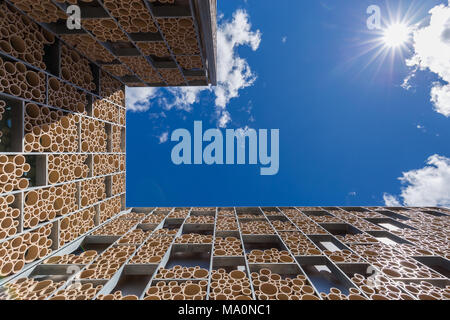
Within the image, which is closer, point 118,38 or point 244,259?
point 244,259

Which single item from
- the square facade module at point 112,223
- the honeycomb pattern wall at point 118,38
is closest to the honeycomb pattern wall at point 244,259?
the square facade module at point 112,223

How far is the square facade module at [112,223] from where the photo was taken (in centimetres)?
302

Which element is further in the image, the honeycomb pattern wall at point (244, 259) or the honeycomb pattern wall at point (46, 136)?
the honeycomb pattern wall at point (46, 136)

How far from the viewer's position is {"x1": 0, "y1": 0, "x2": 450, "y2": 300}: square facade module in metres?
3.02

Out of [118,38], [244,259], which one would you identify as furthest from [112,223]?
[118,38]

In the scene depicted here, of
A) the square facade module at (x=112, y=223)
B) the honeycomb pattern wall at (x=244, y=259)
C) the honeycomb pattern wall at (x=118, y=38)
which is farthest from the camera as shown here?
the honeycomb pattern wall at (x=118, y=38)

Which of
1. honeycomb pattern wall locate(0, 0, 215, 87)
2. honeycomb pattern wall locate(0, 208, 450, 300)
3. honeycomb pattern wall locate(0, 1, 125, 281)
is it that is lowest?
honeycomb pattern wall locate(0, 208, 450, 300)

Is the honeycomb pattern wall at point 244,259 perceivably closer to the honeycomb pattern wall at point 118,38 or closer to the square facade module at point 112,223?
the square facade module at point 112,223

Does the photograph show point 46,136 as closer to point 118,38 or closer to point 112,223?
point 118,38

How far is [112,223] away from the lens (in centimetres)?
544

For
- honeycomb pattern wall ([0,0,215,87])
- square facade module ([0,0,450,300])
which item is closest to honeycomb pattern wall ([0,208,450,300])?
square facade module ([0,0,450,300])

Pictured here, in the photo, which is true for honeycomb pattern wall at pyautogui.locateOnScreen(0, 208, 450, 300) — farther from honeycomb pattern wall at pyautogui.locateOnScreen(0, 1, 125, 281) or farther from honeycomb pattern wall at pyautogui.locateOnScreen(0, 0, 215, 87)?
honeycomb pattern wall at pyautogui.locateOnScreen(0, 0, 215, 87)

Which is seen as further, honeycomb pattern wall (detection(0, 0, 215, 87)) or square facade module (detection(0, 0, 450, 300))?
honeycomb pattern wall (detection(0, 0, 215, 87))

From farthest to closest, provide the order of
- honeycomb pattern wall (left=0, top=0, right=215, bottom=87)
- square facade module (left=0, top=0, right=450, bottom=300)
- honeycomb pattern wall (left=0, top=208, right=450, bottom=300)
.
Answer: honeycomb pattern wall (left=0, top=0, right=215, bottom=87), square facade module (left=0, top=0, right=450, bottom=300), honeycomb pattern wall (left=0, top=208, right=450, bottom=300)
